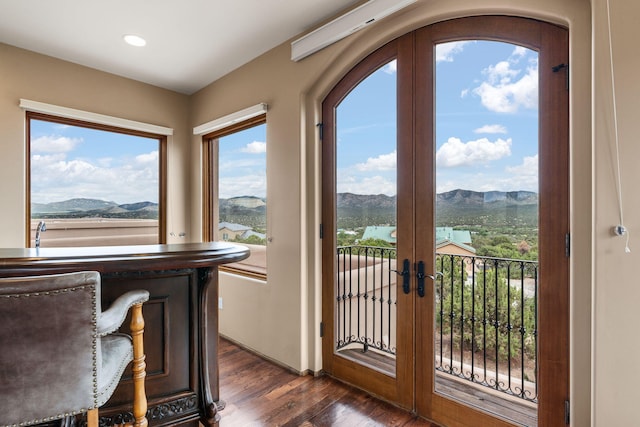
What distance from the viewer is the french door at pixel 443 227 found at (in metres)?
1.68

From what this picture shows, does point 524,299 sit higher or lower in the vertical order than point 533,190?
lower

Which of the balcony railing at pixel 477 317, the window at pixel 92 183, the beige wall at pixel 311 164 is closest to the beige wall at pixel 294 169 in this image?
the beige wall at pixel 311 164

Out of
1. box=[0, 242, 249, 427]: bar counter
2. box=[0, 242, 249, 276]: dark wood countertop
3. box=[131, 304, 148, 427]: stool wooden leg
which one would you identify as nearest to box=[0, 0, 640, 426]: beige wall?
box=[0, 242, 249, 427]: bar counter

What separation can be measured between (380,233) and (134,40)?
271cm

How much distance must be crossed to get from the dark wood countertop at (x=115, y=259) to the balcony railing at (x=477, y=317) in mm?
1163

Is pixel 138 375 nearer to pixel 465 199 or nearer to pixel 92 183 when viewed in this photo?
pixel 465 199

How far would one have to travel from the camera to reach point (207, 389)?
185 cm

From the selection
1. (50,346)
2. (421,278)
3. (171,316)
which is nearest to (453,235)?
(421,278)

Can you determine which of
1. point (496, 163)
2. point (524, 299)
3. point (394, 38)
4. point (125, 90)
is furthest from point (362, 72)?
point (125, 90)

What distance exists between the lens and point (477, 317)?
1.94 m

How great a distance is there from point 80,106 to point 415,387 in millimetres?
3996

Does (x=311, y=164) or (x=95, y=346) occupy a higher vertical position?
(x=311, y=164)

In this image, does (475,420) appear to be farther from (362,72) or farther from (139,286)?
(362,72)

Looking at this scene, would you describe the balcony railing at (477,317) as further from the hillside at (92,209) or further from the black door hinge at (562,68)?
the hillside at (92,209)
